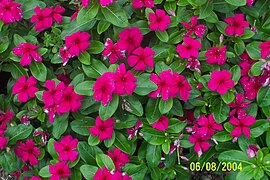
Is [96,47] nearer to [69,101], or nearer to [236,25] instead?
[69,101]

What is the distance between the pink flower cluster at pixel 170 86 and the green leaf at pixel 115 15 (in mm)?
302

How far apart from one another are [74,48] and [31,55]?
0.84ft

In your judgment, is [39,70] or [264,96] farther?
[39,70]

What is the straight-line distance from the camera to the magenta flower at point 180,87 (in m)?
2.17

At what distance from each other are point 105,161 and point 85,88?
363 millimetres

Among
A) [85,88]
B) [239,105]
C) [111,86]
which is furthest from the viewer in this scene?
[239,105]

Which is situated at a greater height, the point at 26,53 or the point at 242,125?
the point at 26,53

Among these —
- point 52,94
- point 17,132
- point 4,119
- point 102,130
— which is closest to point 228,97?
point 102,130

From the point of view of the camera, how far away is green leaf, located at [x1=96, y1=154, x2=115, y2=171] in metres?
2.19

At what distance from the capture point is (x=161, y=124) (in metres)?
2.29

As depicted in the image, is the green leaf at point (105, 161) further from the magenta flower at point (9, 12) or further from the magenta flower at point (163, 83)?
the magenta flower at point (9, 12)

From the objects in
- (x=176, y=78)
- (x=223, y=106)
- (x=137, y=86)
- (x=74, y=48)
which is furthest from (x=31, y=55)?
(x=223, y=106)

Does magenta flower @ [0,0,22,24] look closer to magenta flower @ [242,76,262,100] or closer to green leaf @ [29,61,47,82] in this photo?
green leaf @ [29,61,47,82]
